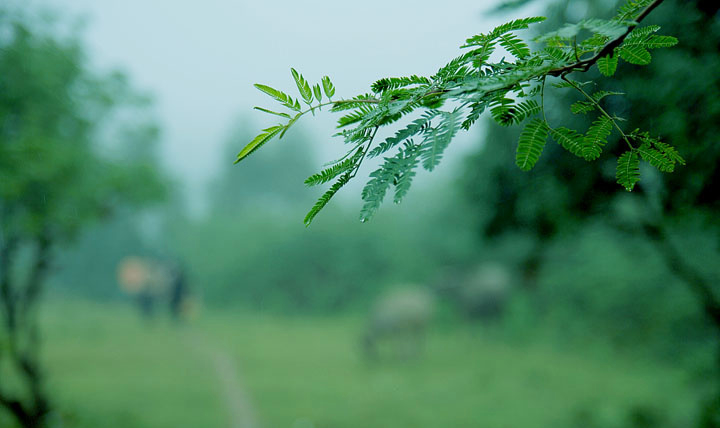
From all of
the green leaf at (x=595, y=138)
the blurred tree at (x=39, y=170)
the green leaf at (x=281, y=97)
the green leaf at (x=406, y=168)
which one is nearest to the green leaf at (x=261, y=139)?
the green leaf at (x=281, y=97)

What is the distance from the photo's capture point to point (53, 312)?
240 inches

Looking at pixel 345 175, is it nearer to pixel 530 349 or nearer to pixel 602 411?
pixel 602 411

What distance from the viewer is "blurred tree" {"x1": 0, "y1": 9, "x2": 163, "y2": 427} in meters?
3.35

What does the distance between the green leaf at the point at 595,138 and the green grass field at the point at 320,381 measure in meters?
3.72

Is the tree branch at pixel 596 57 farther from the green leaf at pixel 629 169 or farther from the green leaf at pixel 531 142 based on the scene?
the green leaf at pixel 629 169

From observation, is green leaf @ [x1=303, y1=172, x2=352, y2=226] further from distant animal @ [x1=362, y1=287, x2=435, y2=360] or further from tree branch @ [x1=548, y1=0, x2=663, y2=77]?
distant animal @ [x1=362, y1=287, x2=435, y2=360]

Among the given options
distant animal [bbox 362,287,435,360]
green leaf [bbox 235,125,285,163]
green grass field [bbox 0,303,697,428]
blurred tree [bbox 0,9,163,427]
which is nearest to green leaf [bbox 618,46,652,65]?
green leaf [bbox 235,125,285,163]

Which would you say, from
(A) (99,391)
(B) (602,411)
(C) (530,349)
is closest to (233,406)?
(A) (99,391)

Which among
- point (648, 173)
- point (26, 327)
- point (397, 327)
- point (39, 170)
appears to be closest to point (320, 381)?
point (397, 327)

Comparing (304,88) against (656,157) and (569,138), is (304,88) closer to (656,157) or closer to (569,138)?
(569,138)

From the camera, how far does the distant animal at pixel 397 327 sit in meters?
6.27

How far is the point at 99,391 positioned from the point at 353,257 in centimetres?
454

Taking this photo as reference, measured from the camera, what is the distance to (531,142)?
2.48 ft

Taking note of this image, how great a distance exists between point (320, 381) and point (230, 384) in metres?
1.01
